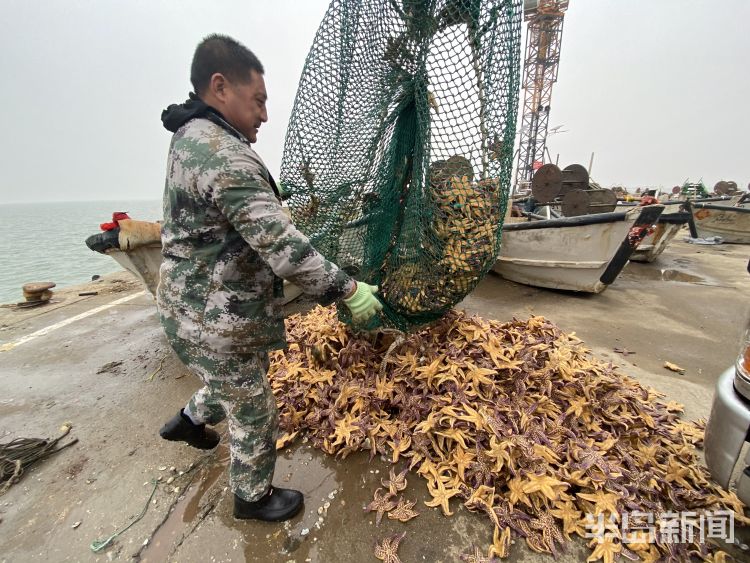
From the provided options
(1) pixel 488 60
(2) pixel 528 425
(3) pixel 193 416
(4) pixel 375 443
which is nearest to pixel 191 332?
(3) pixel 193 416

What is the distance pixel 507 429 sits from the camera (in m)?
1.92

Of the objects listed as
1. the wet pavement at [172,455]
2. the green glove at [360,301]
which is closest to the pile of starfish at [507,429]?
the wet pavement at [172,455]

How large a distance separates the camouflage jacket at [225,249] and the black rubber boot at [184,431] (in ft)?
2.75

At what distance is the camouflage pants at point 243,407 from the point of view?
1.52m

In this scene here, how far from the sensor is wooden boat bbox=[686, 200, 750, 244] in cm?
1002

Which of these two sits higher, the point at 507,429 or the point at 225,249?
the point at 225,249

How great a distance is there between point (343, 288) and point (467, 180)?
46.6 inches

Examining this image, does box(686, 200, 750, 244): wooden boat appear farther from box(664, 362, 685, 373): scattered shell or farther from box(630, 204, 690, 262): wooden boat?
box(664, 362, 685, 373): scattered shell

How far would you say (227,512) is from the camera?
5.91 ft

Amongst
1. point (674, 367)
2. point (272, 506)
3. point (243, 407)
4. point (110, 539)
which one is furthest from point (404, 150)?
point (674, 367)

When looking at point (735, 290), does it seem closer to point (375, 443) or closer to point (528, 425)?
point (528, 425)

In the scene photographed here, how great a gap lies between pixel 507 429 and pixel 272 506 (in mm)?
1409

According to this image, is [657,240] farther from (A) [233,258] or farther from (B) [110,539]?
(B) [110,539]

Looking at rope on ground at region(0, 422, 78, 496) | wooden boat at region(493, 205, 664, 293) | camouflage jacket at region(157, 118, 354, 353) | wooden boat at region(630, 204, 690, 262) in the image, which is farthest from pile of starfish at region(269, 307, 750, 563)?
wooden boat at region(630, 204, 690, 262)
